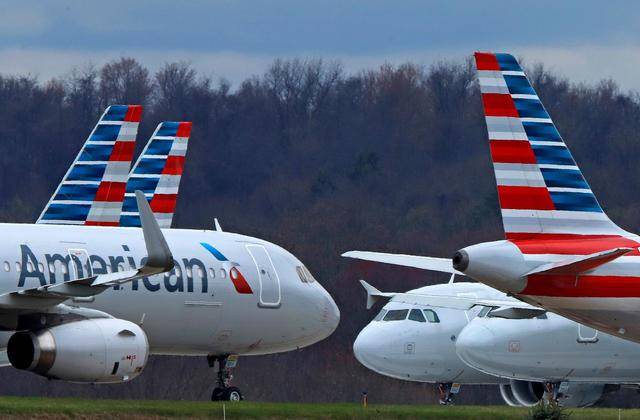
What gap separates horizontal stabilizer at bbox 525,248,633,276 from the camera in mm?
25719

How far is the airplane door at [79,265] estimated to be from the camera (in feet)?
99.6

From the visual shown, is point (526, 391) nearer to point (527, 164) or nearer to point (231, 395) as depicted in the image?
point (231, 395)

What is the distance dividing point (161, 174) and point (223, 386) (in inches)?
420

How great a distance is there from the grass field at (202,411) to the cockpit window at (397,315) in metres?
11.5

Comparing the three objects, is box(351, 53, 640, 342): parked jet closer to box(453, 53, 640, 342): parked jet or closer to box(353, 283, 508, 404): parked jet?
box(453, 53, 640, 342): parked jet

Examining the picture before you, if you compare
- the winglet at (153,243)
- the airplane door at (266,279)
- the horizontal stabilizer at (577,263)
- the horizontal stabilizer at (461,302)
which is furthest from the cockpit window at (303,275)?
the horizontal stabilizer at (577,263)

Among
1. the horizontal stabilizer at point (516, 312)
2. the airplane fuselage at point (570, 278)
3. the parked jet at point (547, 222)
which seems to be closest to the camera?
the airplane fuselage at point (570, 278)

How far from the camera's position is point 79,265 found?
100 ft

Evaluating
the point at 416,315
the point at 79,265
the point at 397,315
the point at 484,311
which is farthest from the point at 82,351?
the point at 397,315

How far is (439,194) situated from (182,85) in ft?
41.3

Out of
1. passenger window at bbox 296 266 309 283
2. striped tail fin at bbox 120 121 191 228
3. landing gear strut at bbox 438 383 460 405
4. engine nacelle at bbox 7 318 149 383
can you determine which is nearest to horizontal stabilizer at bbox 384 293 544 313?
passenger window at bbox 296 266 309 283

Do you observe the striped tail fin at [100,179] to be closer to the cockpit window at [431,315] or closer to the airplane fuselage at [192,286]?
the airplane fuselage at [192,286]

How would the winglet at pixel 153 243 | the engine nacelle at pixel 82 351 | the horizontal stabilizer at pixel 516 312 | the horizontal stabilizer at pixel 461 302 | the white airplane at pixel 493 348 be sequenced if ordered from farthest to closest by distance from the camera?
the white airplane at pixel 493 348
the horizontal stabilizer at pixel 516 312
the horizontal stabilizer at pixel 461 302
the engine nacelle at pixel 82 351
the winglet at pixel 153 243

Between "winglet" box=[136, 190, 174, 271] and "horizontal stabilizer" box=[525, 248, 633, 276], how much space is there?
4.81 m
